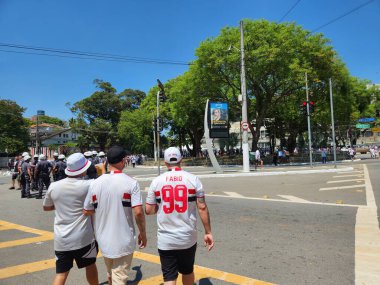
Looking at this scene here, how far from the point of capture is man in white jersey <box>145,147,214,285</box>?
11.6 ft

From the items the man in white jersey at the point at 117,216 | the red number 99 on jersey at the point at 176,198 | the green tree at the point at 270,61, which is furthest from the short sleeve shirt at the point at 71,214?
the green tree at the point at 270,61

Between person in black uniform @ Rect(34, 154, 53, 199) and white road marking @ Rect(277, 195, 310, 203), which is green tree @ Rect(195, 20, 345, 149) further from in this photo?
person in black uniform @ Rect(34, 154, 53, 199)

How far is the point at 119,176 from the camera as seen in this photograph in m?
3.72

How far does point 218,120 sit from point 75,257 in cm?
2209

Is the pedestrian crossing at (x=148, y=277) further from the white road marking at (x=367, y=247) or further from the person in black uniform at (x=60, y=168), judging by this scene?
the person in black uniform at (x=60, y=168)

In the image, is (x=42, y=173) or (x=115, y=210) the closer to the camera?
(x=115, y=210)

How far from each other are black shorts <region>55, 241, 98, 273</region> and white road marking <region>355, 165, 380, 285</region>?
333 centimetres

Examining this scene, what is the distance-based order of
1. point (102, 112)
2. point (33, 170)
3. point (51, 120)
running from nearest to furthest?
1. point (33, 170)
2. point (102, 112)
3. point (51, 120)

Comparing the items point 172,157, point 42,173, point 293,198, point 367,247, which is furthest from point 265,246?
point 42,173

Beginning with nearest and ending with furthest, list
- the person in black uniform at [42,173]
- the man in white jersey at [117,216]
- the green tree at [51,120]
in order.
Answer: the man in white jersey at [117,216]
the person in black uniform at [42,173]
the green tree at [51,120]

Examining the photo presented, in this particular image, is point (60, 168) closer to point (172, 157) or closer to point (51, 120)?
point (172, 157)

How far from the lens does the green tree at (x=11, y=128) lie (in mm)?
53250

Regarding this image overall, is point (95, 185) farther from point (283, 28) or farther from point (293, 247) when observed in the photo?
point (283, 28)

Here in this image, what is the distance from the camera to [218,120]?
83.9 feet
